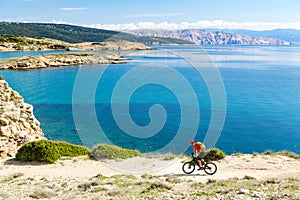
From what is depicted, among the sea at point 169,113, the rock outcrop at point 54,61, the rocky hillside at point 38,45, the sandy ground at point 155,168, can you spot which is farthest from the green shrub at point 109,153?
the rocky hillside at point 38,45

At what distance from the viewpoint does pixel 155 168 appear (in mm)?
16906

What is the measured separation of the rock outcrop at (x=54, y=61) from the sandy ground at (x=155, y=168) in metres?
74.3

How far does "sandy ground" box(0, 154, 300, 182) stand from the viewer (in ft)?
50.9

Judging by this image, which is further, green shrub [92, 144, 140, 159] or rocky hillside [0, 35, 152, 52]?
rocky hillside [0, 35, 152, 52]

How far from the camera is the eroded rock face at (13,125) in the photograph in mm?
19878

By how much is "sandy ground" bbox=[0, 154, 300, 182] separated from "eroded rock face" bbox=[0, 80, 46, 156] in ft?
6.63

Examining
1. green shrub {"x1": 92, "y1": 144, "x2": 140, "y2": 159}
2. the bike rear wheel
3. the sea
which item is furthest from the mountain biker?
the sea

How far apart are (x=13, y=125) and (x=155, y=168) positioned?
10632 millimetres

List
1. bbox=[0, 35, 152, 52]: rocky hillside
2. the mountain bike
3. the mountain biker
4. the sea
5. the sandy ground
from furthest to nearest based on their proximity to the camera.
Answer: bbox=[0, 35, 152, 52]: rocky hillside
the sea
the sandy ground
the mountain bike
the mountain biker

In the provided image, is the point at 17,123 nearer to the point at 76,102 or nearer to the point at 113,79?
the point at 76,102

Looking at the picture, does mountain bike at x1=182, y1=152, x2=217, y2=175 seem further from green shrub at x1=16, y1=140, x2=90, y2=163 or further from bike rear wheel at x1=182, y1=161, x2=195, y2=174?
green shrub at x1=16, y1=140, x2=90, y2=163

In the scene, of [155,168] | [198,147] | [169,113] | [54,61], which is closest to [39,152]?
[155,168]

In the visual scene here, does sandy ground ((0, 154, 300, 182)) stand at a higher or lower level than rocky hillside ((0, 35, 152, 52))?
lower

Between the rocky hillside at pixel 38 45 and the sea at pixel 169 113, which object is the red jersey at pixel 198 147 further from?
the rocky hillside at pixel 38 45
